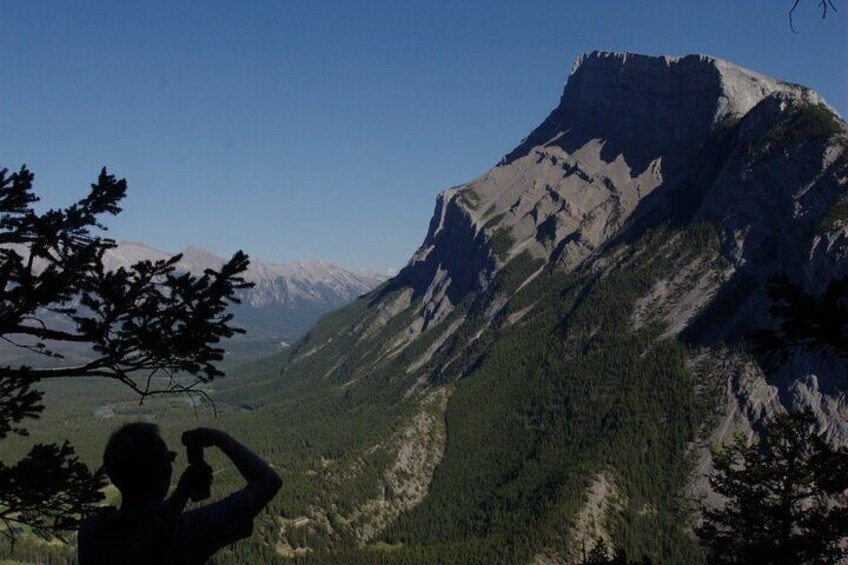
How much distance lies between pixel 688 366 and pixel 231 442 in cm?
16643

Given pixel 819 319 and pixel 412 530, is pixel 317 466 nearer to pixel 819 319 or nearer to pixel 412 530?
pixel 412 530

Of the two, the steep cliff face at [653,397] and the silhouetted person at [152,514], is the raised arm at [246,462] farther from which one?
the steep cliff face at [653,397]

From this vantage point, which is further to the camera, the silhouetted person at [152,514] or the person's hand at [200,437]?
the person's hand at [200,437]

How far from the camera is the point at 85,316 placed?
1052cm

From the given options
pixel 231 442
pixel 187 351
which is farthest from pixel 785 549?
pixel 231 442

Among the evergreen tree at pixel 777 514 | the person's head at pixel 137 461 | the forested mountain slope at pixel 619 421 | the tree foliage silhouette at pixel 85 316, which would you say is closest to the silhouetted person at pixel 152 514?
the person's head at pixel 137 461

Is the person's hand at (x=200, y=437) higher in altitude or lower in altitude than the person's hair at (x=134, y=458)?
higher

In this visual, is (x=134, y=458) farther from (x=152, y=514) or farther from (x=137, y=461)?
(x=152, y=514)

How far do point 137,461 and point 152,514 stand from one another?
458 mm

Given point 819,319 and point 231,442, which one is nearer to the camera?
point 231,442

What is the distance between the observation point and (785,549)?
2244 centimetres

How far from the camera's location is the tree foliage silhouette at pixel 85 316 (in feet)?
33.0

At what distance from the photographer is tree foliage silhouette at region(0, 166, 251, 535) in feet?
33.0

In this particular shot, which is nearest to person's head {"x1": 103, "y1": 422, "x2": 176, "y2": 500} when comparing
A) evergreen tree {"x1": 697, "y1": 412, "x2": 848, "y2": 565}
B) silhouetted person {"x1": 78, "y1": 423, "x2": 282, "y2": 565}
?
silhouetted person {"x1": 78, "y1": 423, "x2": 282, "y2": 565}
